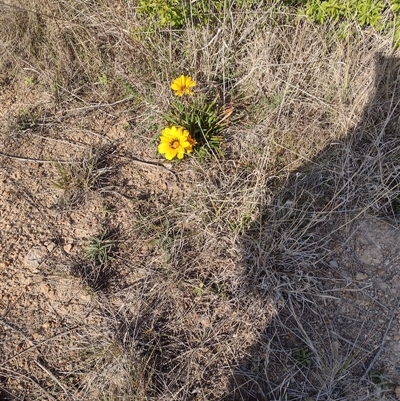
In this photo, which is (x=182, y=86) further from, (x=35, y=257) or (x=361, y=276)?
(x=361, y=276)

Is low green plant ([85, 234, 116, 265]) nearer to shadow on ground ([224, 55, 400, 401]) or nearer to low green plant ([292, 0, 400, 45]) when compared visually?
shadow on ground ([224, 55, 400, 401])

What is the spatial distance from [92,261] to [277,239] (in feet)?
2.92

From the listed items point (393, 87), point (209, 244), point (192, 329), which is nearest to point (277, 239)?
point (209, 244)

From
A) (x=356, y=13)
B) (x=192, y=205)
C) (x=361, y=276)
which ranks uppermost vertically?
(x=356, y=13)

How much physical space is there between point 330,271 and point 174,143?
983 millimetres

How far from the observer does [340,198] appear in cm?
200

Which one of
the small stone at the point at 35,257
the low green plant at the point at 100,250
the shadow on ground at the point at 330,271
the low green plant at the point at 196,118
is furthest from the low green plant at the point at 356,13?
the small stone at the point at 35,257

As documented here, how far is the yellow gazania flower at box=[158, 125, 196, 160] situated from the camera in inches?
79.1

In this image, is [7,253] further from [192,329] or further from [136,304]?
[192,329]

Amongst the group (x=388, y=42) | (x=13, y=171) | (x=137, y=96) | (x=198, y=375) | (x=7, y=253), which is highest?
(x=388, y=42)

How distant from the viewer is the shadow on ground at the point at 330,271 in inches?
66.0

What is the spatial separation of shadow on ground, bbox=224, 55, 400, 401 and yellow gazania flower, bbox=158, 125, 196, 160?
50 cm

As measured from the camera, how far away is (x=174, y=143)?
2.05 metres

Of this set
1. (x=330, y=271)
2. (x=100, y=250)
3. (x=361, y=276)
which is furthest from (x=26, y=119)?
(x=361, y=276)
